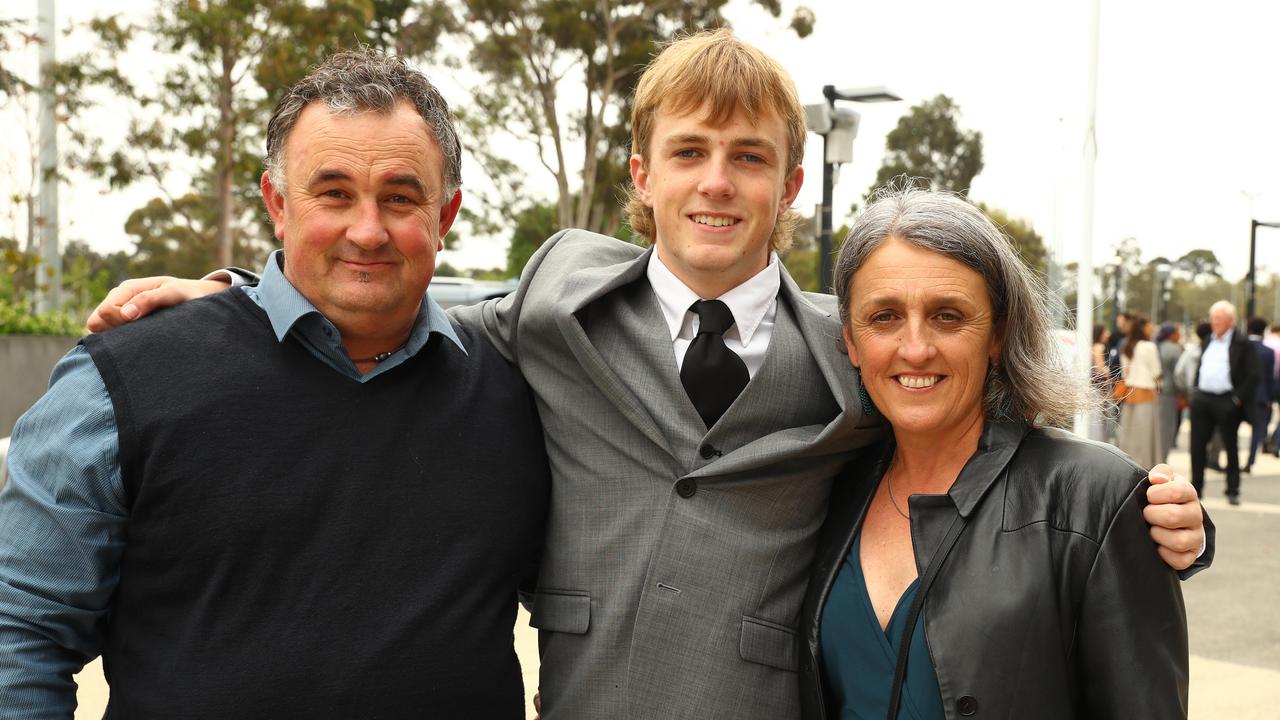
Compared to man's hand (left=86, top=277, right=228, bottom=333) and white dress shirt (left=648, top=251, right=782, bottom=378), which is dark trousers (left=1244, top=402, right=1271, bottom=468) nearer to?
white dress shirt (left=648, top=251, right=782, bottom=378)

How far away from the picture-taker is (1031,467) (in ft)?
7.07

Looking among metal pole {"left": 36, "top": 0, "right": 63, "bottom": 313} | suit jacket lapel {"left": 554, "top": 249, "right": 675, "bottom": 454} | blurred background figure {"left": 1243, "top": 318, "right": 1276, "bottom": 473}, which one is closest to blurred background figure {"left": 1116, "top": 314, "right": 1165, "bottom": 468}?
blurred background figure {"left": 1243, "top": 318, "right": 1276, "bottom": 473}

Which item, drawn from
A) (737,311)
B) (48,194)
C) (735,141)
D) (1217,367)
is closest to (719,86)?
(735,141)

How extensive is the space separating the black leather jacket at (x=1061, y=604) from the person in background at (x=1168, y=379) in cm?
1300

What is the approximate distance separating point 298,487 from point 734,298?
1.16m

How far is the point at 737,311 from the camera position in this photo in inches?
105

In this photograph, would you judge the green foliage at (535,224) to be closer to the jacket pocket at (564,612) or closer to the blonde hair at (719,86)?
the blonde hair at (719,86)

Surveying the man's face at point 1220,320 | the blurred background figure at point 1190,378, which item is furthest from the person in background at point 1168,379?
the man's face at point 1220,320

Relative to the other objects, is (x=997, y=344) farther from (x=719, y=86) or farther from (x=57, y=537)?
(x=57, y=537)

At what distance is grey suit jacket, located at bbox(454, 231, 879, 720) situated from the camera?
7.69 ft

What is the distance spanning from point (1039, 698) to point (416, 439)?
51.3 inches

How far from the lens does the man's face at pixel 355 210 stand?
2.16 metres

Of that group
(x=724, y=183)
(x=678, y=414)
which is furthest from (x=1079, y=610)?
(x=724, y=183)

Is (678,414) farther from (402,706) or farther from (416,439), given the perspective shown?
(402,706)
